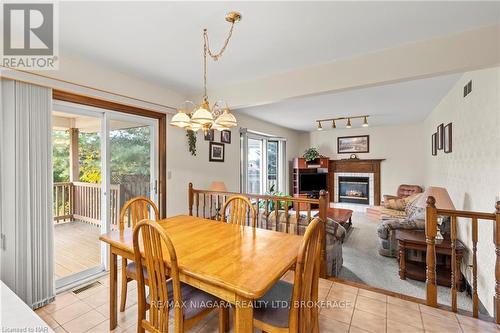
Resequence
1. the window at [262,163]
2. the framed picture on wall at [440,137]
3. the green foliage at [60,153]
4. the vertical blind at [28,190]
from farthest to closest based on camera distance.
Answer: the window at [262,163]
the framed picture on wall at [440,137]
the green foliage at [60,153]
the vertical blind at [28,190]

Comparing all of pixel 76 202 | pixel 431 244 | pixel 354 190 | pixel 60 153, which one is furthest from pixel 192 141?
pixel 354 190

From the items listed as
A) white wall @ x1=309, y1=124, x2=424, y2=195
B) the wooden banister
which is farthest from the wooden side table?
white wall @ x1=309, y1=124, x2=424, y2=195

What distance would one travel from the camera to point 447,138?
12.2ft

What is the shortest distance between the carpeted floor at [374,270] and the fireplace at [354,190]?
2453mm

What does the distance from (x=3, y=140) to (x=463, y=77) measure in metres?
5.06

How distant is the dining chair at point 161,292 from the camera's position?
1.30m

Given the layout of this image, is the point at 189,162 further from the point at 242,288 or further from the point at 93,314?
the point at 242,288

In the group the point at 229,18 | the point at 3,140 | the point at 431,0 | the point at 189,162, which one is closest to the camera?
the point at 431,0

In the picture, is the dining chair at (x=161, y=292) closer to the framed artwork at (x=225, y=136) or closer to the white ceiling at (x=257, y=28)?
the white ceiling at (x=257, y=28)

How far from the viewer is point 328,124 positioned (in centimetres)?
628

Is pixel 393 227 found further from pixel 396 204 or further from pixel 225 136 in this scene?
pixel 225 136

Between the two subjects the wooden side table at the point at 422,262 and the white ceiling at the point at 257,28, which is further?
the wooden side table at the point at 422,262

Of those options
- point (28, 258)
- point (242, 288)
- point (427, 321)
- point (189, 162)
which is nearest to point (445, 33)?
point (427, 321)

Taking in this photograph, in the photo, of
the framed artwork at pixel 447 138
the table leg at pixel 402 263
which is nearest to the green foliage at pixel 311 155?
the framed artwork at pixel 447 138
